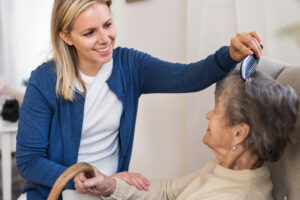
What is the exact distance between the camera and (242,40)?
1060 millimetres

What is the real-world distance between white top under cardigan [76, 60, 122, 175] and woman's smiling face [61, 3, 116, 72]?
0.11 meters

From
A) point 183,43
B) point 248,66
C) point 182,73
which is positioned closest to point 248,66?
point 248,66

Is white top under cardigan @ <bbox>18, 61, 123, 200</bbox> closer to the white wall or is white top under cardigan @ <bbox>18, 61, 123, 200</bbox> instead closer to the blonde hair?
the blonde hair

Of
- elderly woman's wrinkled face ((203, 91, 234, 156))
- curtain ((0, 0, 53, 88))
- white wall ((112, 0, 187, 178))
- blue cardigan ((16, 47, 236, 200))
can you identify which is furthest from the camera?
curtain ((0, 0, 53, 88))

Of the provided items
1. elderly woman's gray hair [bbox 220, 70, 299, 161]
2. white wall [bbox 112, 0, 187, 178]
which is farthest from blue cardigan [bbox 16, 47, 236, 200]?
white wall [bbox 112, 0, 187, 178]

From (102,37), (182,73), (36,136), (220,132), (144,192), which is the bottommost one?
(144,192)

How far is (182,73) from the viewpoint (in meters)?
1.30

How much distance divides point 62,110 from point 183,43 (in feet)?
2.92

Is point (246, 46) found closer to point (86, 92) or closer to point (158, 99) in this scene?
point (86, 92)

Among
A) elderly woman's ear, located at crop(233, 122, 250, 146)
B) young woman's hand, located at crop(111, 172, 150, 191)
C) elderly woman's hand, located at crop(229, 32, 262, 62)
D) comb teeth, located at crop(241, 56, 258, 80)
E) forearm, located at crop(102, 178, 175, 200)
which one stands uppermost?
elderly woman's hand, located at crop(229, 32, 262, 62)

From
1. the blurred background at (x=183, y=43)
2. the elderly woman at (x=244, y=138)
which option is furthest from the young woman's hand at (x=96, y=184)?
the blurred background at (x=183, y=43)

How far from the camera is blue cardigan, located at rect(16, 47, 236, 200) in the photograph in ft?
4.29

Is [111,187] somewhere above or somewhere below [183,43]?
below

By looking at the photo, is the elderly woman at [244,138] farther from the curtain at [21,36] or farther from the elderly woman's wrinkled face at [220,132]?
the curtain at [21,36]
